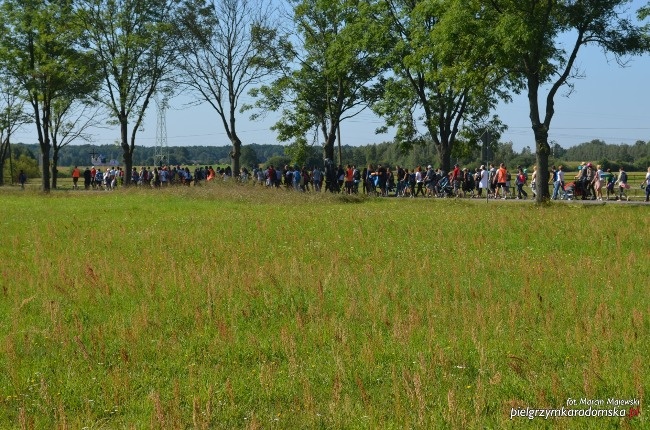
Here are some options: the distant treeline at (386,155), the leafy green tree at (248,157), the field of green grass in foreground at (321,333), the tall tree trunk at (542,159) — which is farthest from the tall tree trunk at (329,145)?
the leafy green tree at (248,157)

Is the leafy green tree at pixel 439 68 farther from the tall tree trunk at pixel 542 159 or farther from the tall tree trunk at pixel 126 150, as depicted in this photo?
the tall tree trunk at pixel 126 150

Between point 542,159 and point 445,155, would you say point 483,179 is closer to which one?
point 445,155

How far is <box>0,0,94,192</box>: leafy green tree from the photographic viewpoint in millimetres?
49531

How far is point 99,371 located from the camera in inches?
268

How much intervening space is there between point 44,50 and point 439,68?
2690 cm

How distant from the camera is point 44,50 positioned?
5075cm

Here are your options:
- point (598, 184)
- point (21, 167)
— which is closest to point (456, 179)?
point (598, 184)

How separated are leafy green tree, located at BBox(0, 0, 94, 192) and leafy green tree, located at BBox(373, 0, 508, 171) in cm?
1898

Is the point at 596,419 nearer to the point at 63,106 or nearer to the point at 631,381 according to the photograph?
the point at 631,381

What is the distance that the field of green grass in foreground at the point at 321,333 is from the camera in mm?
5844

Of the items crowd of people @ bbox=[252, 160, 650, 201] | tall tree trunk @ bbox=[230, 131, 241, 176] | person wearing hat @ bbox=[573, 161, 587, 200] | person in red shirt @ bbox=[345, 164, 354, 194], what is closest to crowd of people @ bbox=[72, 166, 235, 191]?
tall tree trunk @ bbox=[230, 131, 241, 176]

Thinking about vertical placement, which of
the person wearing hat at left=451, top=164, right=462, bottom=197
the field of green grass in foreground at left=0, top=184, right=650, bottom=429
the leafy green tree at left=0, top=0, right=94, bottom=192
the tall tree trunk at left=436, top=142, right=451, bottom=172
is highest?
the leafy green tree at left=0, top=0, right=94, bottom=192

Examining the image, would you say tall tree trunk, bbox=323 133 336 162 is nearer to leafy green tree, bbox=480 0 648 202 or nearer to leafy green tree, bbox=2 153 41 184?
leafy green tree, bbox=480 0 648 202

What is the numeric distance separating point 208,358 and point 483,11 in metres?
27.3
